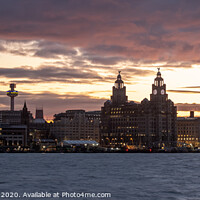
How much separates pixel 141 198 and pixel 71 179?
30384 mm

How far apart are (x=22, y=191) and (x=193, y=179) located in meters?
38.9

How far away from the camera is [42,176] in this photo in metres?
108

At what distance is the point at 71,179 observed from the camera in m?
102

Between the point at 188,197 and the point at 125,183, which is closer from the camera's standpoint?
the point at 188,197

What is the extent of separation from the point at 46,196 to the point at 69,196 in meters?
3.41

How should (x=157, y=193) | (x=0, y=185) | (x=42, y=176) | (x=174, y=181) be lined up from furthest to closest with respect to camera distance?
(x=42, y=176)
(x=174, y=181)
(x=0, y=185)
(x=157, y=193)

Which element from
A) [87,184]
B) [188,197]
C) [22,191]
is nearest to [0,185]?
[22,191]

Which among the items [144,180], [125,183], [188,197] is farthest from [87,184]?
[188,197]

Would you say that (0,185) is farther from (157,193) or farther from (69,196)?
(157,193)

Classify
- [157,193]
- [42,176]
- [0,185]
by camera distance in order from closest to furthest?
[157,193] < [0,185] < [42,176]

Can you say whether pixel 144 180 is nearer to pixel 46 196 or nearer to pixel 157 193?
pixel 157 193

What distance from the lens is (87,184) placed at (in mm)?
92188

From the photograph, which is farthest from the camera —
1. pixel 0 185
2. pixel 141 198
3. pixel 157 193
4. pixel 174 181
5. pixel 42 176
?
pixel 42 176

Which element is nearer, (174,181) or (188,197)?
(188,197)
